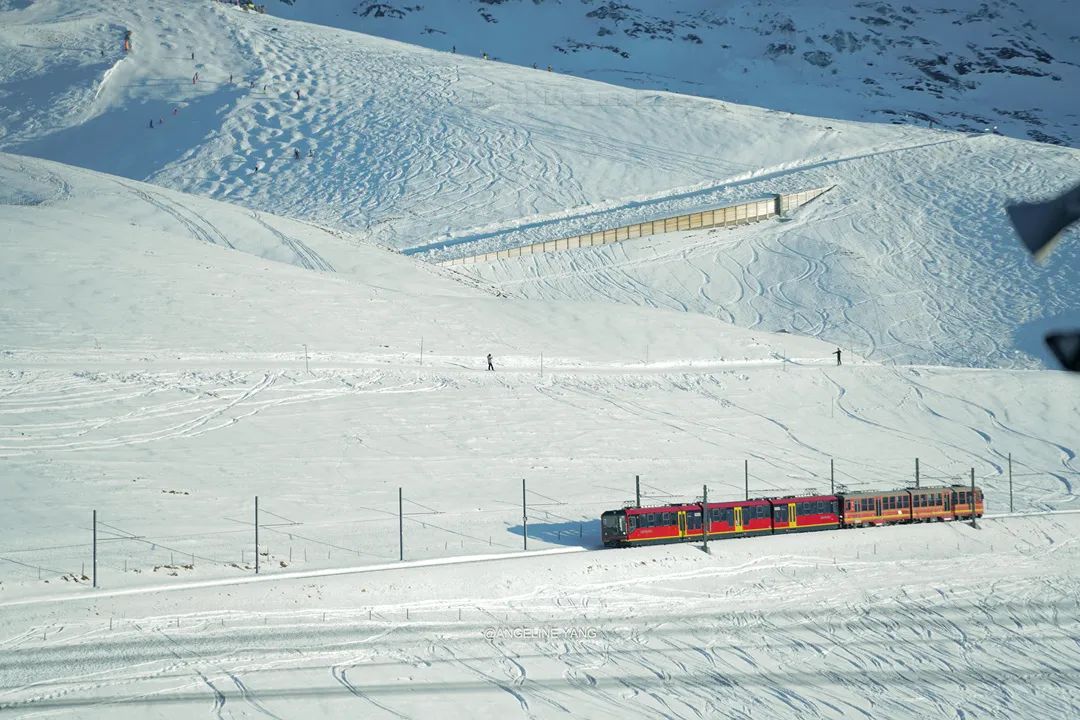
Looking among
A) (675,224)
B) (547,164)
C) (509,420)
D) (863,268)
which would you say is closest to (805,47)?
(547,164)

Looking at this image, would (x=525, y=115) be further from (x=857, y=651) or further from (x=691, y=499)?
(x=857, y=651)

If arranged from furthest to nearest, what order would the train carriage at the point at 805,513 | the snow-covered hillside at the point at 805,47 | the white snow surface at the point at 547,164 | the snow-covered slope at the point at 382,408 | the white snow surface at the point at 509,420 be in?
the snow-covered hillside at the point at 805,47 < the white snow surface at the point at 547,164 < the train carriage at the point at 805,513 < the snow-covered slope at the point at 382,408 < the white snow surface at the point at 509,420

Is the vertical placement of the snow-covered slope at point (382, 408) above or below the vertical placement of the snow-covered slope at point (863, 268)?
→ below

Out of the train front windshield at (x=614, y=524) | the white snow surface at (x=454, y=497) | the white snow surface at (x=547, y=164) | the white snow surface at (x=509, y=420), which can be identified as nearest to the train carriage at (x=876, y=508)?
the white snow surface at (x=509, y=420)

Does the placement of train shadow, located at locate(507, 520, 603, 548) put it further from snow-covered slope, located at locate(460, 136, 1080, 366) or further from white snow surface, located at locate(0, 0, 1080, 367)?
snow-covered slope, located at locate(460, 136, 1080, 366)

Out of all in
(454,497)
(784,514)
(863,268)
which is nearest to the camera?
(784,514)

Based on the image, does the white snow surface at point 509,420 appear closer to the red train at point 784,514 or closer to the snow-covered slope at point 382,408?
the snow-covered slope at point 382,408

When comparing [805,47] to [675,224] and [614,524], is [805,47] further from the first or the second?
[614,524]

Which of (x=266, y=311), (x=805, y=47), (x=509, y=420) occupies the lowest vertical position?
(x=509, y=420)

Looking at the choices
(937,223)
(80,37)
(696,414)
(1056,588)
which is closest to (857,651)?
(1056,588)
